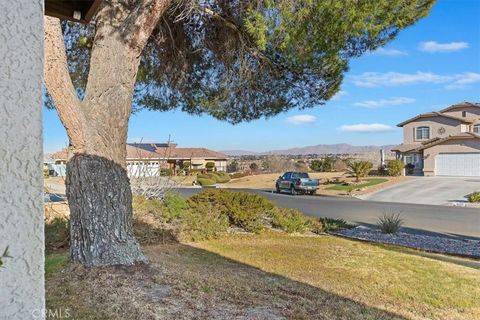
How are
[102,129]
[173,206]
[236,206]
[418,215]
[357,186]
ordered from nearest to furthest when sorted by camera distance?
[102,129]
[173,206]
[236,206]
[418,215]
[357,186]

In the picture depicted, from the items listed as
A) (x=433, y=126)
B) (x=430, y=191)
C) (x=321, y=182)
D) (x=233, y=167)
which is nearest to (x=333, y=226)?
(x=430, y=191)

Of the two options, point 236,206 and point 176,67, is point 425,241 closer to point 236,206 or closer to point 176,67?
point 236,206

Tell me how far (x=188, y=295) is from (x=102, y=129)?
2.79 metres

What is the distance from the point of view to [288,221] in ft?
39.8

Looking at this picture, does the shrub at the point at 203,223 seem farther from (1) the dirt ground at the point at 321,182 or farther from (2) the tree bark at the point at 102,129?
(1) the dirt ground at the point at 321,182

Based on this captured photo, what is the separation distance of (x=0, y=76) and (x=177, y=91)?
8.95 meters

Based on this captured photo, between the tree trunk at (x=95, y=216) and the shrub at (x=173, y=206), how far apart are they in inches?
173

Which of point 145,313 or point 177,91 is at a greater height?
point 177,91

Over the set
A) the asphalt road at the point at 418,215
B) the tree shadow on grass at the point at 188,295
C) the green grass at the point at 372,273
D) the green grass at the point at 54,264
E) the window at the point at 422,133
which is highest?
the window at the point at 422,133

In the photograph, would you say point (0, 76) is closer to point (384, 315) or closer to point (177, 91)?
point (384, 315)

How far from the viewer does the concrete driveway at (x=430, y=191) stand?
2583 cm

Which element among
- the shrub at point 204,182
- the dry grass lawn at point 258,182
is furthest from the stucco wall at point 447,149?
the shrub at point 204,182

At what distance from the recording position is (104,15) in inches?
265

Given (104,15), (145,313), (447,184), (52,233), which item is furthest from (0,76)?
(447,184)
